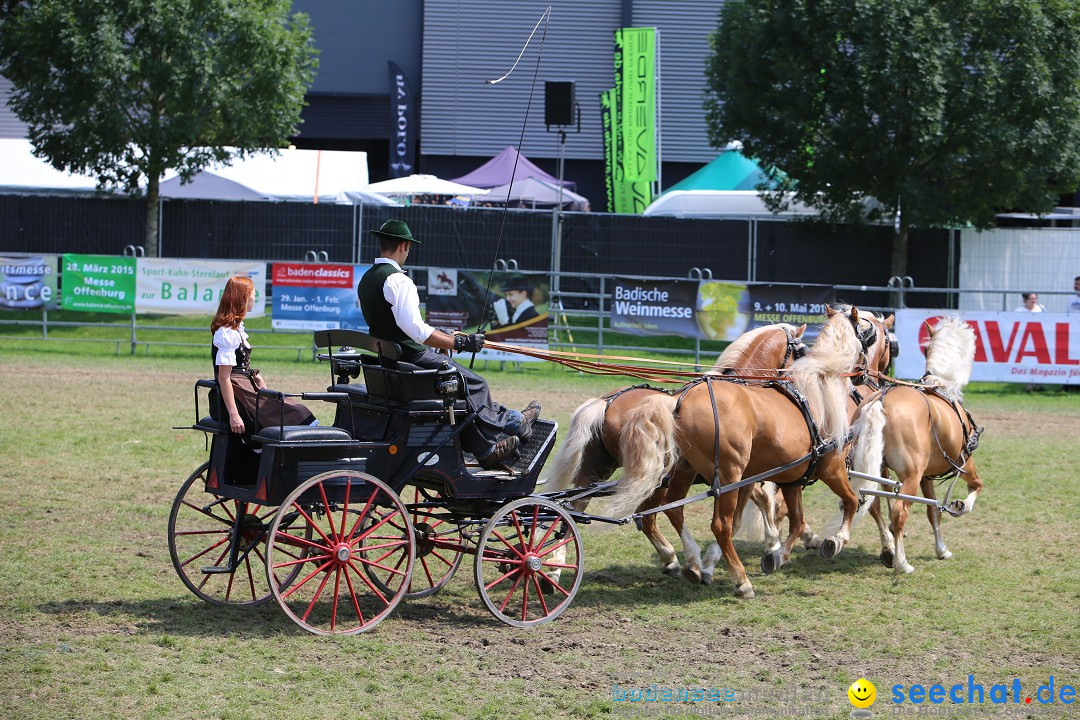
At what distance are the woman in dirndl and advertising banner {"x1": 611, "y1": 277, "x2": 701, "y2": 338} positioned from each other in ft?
38.8

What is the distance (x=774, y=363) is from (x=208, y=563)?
394cm

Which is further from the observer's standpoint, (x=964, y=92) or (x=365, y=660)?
(x=964, y=92)

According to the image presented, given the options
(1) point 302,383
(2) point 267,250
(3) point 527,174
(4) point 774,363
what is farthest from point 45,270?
(4) point 774,363

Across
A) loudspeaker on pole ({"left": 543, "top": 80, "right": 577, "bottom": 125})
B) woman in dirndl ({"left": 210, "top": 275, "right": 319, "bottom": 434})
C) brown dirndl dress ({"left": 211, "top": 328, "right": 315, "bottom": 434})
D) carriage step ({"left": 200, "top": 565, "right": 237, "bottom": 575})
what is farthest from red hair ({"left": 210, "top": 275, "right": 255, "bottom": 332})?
loudspeaker on pole ({"left": 543, "top": 80, "right": 577, "bottom": 125})

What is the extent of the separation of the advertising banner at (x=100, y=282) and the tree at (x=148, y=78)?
122 inches

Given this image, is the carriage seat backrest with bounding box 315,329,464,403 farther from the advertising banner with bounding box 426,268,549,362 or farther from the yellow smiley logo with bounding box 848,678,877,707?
the advertising banner with bounding box 426,268,549,362

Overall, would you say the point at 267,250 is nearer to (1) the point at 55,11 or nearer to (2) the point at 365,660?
(1) the point at 55,11

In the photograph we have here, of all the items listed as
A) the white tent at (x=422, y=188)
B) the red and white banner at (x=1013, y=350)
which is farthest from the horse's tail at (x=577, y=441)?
the white tent at (x=422, y=188)

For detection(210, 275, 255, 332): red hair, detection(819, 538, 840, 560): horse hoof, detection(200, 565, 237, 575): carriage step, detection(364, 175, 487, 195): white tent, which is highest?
detection(364, 175, 487, 195): white tent

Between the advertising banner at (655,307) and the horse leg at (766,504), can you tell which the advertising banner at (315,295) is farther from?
the horse leg at (766,504)

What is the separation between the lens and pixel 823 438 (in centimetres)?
741

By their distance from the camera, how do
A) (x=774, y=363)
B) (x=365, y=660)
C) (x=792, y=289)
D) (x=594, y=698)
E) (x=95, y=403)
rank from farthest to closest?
(x=792, y=289) < (x=95, y=403) < (x=774, y=363) < (x=365, y=660) < (x=594, y=698)

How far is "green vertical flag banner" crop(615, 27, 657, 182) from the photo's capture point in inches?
987

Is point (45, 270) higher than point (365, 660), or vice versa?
point (45, 270)
